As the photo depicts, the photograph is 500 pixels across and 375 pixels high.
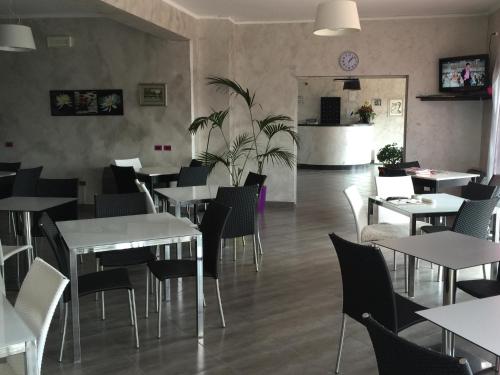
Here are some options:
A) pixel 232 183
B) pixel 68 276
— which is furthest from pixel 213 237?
pixel 232 183

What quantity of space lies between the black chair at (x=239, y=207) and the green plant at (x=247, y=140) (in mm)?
3480

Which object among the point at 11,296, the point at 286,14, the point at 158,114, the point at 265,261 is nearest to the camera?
the point at 11,296

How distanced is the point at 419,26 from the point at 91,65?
547 centimetres

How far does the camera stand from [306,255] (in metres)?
5.90

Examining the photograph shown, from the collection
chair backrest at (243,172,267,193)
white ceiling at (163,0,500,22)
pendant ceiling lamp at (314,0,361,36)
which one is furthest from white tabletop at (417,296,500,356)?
white ceiling at (163,0,500,22)

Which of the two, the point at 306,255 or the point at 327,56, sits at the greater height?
the point at 327,56

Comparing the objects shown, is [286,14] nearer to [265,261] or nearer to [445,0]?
[445,0]

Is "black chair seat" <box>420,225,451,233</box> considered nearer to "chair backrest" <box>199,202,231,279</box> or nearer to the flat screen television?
"chair backrest" <box>199,202,231,279</box>

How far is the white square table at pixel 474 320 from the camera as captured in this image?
192cm

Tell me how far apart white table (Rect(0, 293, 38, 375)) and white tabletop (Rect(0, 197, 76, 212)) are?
259 cm

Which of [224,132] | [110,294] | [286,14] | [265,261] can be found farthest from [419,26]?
[110,294]

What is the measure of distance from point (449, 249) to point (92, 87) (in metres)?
7.18

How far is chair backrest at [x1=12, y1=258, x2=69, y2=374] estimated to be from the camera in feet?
7.09

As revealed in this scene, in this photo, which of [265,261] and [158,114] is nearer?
[265,261]
